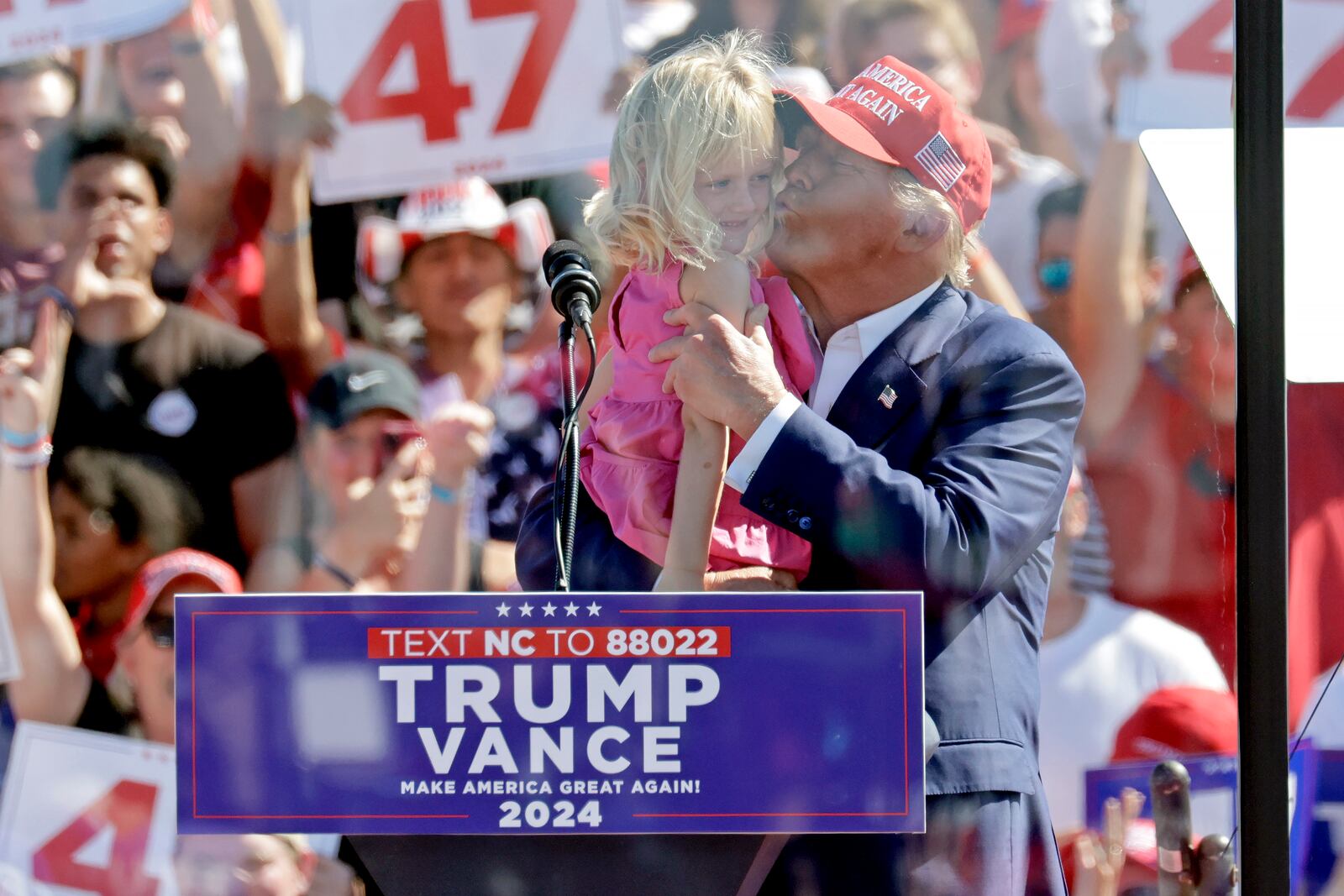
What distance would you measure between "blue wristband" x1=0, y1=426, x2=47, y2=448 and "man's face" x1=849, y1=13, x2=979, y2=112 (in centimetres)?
118

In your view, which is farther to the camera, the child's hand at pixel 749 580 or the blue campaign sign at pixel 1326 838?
the blue campaign sign at pixel 1326 838

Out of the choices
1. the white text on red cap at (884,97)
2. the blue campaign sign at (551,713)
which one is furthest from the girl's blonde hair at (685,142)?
the blue campaign sign at (551,713)

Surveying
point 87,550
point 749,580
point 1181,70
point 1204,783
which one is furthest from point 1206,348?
point 87,550

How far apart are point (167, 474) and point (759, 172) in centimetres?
88

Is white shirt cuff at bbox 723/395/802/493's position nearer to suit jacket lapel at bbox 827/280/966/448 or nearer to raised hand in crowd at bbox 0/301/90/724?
suit jacket lapel at bbox 827/280/966/448

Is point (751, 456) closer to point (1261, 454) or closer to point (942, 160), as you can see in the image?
point (942, 160)

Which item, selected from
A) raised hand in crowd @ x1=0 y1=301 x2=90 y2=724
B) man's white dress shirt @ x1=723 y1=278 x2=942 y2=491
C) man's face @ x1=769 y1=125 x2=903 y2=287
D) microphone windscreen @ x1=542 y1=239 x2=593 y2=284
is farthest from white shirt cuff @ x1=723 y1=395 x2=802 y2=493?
raised hand in crowd @ x1=0 y1=301 x2=90 y2=724

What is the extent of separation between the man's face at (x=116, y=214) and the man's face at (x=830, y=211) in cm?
83

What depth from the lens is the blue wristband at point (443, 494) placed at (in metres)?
1.79

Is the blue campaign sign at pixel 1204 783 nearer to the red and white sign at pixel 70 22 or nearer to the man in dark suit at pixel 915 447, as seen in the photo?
the man in dark suit at pixel 915 447

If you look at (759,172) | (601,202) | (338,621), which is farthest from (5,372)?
(759,172)

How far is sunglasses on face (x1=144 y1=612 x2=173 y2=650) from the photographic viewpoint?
1777 millimetres

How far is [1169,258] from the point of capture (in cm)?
180

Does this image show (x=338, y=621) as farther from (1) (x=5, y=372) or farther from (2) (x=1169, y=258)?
(2) (x=1169, y=258)
